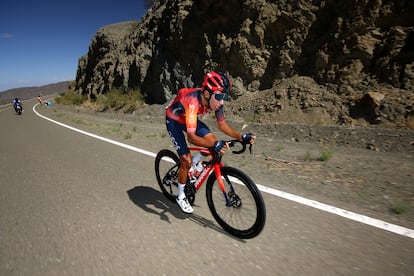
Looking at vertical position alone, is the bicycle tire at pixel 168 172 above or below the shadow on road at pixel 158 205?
above

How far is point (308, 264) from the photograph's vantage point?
2.63 metres

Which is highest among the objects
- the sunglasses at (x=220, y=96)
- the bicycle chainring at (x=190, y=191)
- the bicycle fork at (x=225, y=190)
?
the sunglasses at (x=220, y=96)

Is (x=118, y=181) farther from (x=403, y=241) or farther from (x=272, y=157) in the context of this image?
(x=403, y=241)

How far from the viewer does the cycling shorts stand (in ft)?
11.9

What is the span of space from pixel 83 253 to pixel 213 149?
1.80m

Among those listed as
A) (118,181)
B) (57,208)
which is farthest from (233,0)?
(57,208)

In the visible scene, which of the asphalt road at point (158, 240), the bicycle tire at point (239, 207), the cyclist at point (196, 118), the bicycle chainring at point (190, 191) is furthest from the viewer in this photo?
the bicycle chainring at point (190, 191)

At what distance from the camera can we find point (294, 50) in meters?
13.1

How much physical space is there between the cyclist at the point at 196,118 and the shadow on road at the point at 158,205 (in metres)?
0.19

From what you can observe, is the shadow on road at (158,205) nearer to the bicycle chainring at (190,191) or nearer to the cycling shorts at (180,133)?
the bicycle chainring at (190,191)

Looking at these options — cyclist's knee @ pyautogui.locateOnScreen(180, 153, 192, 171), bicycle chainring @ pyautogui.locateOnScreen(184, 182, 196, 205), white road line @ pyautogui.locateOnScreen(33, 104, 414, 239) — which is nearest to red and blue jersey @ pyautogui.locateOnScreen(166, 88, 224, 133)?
cyclist's knee @ pyautogui.locateOnScreen(180, 153, 192, 171)

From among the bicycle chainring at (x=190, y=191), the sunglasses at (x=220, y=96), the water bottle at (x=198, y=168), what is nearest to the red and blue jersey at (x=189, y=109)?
the sunglasses at (x=220, y=96)

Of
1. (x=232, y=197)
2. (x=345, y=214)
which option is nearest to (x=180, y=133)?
(x=232, y=197)

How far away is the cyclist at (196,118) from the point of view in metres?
3.20
